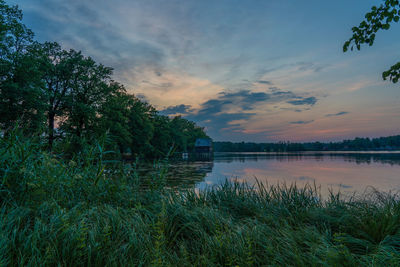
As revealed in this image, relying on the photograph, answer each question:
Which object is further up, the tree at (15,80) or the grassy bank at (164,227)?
the tree at (15,80)

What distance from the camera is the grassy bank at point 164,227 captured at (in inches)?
104

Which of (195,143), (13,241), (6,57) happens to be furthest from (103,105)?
(195,143)

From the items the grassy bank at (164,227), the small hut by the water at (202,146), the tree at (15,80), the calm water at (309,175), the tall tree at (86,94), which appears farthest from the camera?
the small hut by the water at (202,146)

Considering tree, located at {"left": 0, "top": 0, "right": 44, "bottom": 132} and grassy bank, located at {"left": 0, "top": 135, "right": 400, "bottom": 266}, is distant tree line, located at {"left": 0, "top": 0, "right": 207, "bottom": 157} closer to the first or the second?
tree, located at {"left": 0, "top": 0, "right": 44, "bottom": 132}

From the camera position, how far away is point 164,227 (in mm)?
3557

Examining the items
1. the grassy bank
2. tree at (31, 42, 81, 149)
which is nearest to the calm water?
the grassy bank

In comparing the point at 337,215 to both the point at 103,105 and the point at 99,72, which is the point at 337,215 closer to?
the point at 103,105

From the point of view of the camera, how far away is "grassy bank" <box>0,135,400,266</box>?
8.68 ft

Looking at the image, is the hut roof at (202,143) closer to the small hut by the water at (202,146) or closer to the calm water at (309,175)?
the small hut by the water at (202,146)


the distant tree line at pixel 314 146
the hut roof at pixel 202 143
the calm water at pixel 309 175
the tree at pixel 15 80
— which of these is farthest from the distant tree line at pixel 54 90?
the distant tree line at pixel 314 146

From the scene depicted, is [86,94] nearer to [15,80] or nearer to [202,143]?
[15,80]

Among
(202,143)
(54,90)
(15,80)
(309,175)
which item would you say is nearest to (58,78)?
(54,90)

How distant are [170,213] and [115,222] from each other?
1.13 m

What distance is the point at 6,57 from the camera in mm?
21594
